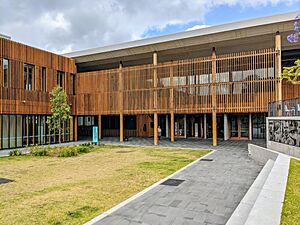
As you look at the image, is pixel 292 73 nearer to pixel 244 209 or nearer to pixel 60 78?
pixel 244 209

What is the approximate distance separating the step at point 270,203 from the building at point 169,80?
12966 mm

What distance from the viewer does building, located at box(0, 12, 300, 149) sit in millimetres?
17609

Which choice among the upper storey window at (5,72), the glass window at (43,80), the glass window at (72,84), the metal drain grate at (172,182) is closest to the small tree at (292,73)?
the metal drain grate at (172,182)

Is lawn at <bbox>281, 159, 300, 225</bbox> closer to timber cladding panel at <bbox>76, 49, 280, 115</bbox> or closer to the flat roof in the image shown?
timber cladding panel at <bbox>76, 49, 280, 115</bbox>

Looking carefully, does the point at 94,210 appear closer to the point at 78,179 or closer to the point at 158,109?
the point at 78,179

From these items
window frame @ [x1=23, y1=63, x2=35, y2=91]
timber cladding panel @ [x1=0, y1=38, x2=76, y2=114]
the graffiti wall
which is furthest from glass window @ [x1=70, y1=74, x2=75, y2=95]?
the graffiti wall

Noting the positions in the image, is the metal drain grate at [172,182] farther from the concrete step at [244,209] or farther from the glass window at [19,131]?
the glass window at [19,131]

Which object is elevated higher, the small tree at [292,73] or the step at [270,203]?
the small tree at [292,73]

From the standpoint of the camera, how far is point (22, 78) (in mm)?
18766

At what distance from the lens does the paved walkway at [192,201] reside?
514 cm

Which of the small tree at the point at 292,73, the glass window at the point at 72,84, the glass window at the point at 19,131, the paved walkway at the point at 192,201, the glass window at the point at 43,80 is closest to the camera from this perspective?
the paved walkway at the point at 192,201

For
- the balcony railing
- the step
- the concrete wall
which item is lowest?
the step

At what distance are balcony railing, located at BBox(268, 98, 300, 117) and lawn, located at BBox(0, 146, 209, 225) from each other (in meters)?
5.30

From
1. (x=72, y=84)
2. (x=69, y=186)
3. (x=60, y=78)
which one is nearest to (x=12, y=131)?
(x=60, y=78)
